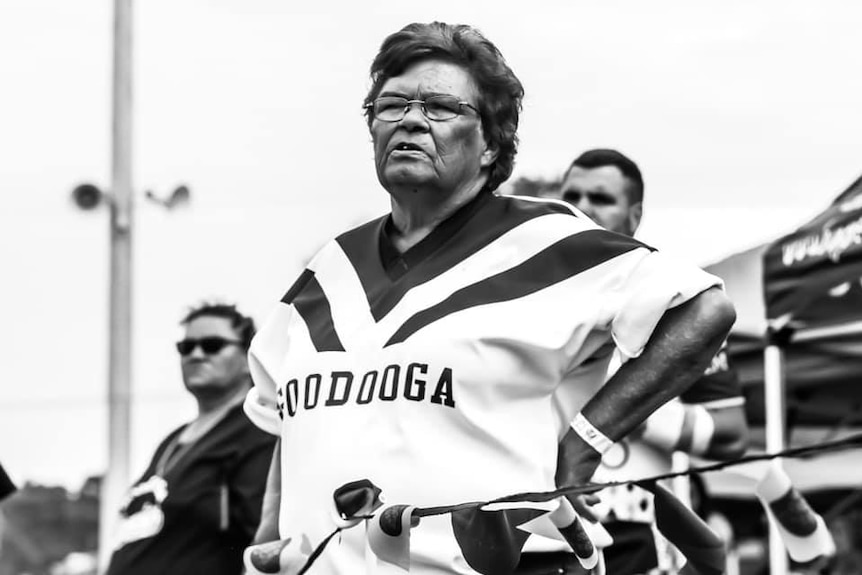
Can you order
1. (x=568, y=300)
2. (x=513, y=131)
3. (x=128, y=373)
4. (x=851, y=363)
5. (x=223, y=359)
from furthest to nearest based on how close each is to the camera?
1. (x=128, y=373)
2. (x=851, y=363)
3. (x=223, y=359)
4. (x=513, y=131)
5. (x=568, y=300)

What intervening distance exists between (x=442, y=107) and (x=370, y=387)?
62cm

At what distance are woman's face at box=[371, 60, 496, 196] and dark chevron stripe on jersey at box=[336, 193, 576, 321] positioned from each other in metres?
0.07

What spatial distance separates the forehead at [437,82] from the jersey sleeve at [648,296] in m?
0.57

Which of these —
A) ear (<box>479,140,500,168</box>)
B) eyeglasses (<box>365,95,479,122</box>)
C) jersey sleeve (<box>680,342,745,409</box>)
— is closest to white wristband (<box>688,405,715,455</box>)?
jersey sleeve (<box>680,342,745,409</box>)

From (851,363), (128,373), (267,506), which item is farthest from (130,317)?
(267,506)

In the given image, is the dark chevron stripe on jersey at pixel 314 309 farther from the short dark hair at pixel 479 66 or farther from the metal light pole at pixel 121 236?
the metal light pole at pixel 121 236

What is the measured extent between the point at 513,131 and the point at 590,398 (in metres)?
0.65

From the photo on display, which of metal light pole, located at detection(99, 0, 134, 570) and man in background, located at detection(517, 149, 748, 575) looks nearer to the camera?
man in background, located at detection(517, 149, 748, 575)

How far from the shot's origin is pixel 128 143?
14.6 m

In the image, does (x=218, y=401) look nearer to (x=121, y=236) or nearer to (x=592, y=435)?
(x=592, y=435)

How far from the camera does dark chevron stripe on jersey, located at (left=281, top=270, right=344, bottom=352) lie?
13.5 ft

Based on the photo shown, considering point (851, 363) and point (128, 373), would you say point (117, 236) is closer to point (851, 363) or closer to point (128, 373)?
point (128, 373)

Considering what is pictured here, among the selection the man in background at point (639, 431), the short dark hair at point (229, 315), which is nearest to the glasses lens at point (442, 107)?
the man in background at point (639, 431)

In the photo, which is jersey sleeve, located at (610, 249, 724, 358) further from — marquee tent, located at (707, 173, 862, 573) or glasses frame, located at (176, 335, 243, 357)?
marquee tent, located at (707, 173, 862, 573)
